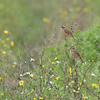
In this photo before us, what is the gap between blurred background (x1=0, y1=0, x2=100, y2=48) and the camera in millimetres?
9906

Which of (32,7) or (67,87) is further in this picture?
(32,7)

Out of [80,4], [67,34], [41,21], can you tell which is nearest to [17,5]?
[41,21]

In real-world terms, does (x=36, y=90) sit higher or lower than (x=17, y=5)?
lower

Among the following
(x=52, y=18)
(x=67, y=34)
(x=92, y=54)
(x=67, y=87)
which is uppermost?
(x=52, y=18)

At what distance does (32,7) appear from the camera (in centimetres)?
1138

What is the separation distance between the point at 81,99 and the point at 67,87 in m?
0.38

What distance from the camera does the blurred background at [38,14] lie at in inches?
390

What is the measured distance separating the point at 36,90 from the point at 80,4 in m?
8.44

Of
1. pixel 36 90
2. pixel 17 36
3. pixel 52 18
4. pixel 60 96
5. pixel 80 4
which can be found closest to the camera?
pixel 60 96

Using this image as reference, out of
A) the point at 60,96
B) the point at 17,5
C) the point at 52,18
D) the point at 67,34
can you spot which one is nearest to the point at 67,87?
the point at 60,96

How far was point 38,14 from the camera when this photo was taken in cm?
1120

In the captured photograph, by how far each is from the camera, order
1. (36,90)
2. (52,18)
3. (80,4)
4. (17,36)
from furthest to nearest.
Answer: (80,4) < (52,18) < (17,36) < (36,90)

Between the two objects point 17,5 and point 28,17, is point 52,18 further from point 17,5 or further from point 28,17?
point 17,5

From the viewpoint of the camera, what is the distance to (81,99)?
346 centimetres
